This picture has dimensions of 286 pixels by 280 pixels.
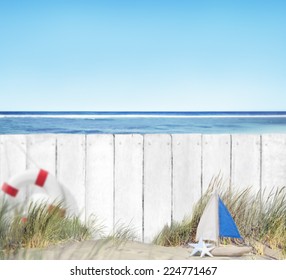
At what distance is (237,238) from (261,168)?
385 millimetres

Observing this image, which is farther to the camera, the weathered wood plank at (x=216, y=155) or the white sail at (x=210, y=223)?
the weathered wood plank at (x=216, y=155)

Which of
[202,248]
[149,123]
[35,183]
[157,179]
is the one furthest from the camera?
[149,123]

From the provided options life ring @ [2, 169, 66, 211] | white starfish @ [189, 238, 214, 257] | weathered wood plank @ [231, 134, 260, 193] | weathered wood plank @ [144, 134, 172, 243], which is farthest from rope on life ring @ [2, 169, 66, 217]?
weathered wood plank @ [231, 134, 260, 193]

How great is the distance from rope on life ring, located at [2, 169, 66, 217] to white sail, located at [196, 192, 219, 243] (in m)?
0.65

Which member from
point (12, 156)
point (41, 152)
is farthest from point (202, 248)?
point (12, 156)

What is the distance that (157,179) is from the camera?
2.68 meters

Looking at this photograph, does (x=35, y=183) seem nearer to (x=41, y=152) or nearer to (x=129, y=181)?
(x=41, y=152)

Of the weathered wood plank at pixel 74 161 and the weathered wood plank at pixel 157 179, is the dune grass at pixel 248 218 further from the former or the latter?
the weathered wood plank at pixel 74 161

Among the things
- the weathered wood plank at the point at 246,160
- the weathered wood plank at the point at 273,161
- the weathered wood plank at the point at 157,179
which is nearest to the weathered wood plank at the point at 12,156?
the weathered wood plank at the point at 157,179

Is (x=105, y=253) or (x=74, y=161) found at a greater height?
(x=74, y=161)

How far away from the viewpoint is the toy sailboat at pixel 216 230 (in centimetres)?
242

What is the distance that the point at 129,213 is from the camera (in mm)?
2689

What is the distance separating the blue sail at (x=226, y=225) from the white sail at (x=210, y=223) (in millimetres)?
18
